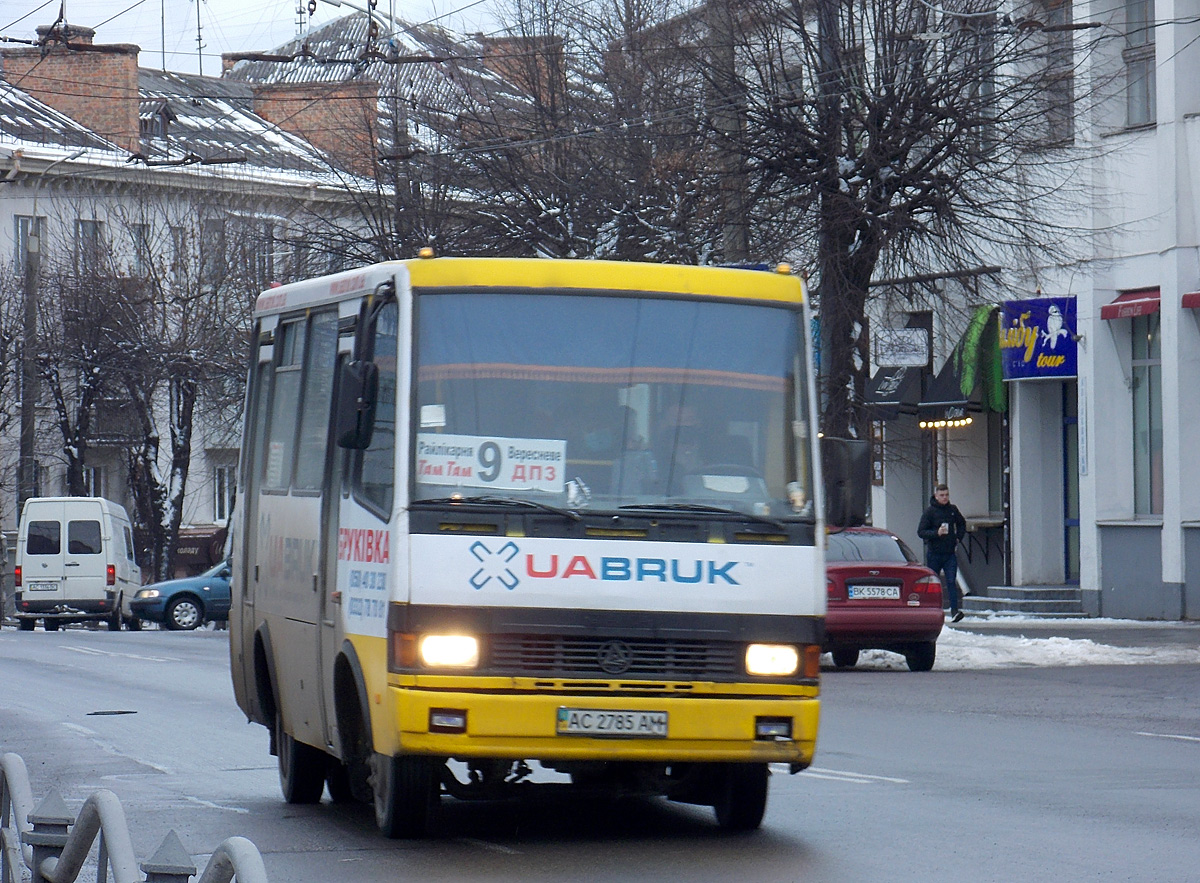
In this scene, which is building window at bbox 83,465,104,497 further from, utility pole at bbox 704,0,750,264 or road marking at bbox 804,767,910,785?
road marking at bbox 804,767,910,785

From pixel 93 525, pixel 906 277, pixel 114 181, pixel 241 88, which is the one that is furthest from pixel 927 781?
pixel 241 88

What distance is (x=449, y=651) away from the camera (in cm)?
→ 848

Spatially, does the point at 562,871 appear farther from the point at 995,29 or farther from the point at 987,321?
the point at 987,321

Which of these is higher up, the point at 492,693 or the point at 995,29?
the point at 995,29

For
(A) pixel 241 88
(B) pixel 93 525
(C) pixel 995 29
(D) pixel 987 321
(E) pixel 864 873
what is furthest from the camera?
(A) pixel 241 88

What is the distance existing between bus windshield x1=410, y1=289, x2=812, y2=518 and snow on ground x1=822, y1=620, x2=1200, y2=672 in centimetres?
1280

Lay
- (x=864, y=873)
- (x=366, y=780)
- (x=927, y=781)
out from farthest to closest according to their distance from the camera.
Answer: (x=927, y=781) < (x=366, y=780) < (x=864, y=873)

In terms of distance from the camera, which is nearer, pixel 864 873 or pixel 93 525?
pixel 864 873

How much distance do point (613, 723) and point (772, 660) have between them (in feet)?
2.50

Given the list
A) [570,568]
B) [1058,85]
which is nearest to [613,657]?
[570,568]

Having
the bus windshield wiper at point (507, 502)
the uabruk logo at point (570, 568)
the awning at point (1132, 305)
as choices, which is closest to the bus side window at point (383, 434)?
the bus windshield wiper at point (507, 502)

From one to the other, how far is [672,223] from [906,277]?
2.78 meters

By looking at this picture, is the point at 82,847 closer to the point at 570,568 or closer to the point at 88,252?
the point at 570,568

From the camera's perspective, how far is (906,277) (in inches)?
917
